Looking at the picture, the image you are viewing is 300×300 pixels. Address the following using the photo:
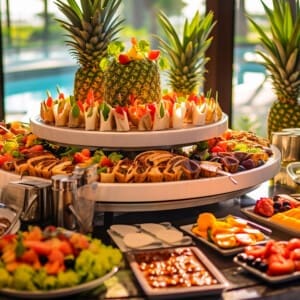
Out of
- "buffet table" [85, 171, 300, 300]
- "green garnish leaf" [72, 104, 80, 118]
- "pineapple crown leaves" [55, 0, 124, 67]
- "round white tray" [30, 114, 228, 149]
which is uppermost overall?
"pineapple crown leaves" [55, 0, 124, 67]

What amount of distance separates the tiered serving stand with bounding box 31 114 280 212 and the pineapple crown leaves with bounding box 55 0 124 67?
0.71 m

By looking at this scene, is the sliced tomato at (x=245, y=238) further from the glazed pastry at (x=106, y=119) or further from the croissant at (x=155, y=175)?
the glazed pastry at (x=106, y=119)

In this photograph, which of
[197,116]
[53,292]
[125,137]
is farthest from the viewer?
[197,116]

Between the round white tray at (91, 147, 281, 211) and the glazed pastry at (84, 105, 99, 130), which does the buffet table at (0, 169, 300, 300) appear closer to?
the round white tray at (91, 147, 281, 211)

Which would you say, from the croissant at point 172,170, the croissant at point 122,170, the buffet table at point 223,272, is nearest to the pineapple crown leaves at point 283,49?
the buffet table at point 223,272

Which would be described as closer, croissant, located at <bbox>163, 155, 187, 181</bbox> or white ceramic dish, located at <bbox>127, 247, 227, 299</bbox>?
white ceramic dish, located at <bbox>127, 247, 227, 299</bbox>

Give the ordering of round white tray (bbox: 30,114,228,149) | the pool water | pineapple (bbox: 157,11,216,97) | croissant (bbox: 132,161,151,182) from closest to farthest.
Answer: croissant (bbox: 132,161,151,182) → round white tray (bbox: 30,114,228,149) → pineapple (bbox: 157,11,216,97) → the pool water

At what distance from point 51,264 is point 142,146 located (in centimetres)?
78

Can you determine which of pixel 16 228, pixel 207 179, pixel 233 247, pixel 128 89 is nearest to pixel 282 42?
pixel 128 89

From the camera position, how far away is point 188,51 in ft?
11.8

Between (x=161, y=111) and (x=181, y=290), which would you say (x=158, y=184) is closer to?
(x=161, y=111)

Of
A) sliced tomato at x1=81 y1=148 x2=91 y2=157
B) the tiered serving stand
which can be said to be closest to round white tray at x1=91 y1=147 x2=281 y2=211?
Answer: the tiered serving stand

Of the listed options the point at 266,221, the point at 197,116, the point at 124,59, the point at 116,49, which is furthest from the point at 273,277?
the point at 116,49

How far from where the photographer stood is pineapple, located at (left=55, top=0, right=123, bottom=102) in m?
3.08
